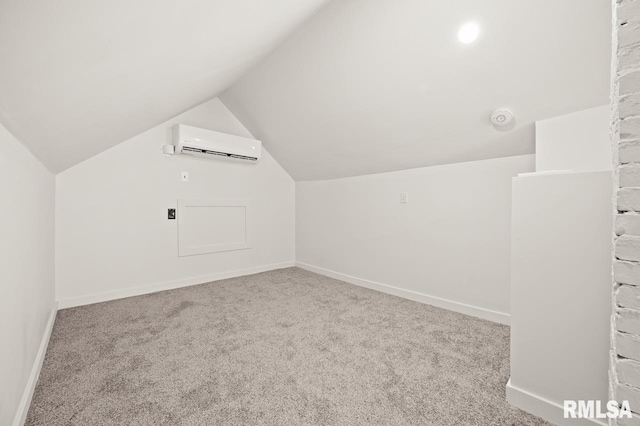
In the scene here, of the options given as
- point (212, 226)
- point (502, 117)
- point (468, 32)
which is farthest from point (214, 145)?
point (502, 117)

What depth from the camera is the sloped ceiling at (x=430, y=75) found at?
5.05ft

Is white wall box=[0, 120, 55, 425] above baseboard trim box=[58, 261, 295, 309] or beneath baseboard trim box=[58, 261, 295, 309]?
above

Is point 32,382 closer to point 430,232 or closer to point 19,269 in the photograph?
point 19,269

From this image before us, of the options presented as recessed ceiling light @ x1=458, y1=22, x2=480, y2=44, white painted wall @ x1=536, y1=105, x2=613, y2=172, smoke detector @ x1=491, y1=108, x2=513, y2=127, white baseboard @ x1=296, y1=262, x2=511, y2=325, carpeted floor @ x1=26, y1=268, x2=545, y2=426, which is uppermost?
recessed ceiling light @ x1=458, y1=22, x2=480, y2=44

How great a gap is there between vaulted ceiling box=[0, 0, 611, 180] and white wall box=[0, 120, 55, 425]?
17 centimetres

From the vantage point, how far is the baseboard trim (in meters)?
2.81

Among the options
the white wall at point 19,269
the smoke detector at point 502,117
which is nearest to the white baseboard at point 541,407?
the smoke detector at point 502,117

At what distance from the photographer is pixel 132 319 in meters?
2.46

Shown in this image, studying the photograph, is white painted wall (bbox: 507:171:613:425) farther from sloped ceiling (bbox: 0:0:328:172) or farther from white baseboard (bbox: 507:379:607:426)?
sloped ceiling (bbox: 0:0:328:172)

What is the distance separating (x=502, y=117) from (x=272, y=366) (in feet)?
7.58

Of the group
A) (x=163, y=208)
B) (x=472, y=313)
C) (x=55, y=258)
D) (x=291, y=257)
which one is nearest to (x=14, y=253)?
(x=55, y=258)

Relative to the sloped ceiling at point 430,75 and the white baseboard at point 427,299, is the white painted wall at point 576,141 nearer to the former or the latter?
the sloped ceiling at point 430,75

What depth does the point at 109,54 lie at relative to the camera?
104 cm

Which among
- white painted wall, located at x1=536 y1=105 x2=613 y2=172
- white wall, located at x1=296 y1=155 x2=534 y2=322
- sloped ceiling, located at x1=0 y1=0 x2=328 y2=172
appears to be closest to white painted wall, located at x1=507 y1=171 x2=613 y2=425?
white painted wall, located at x1=536 y1=105 x2=613 y2=172
